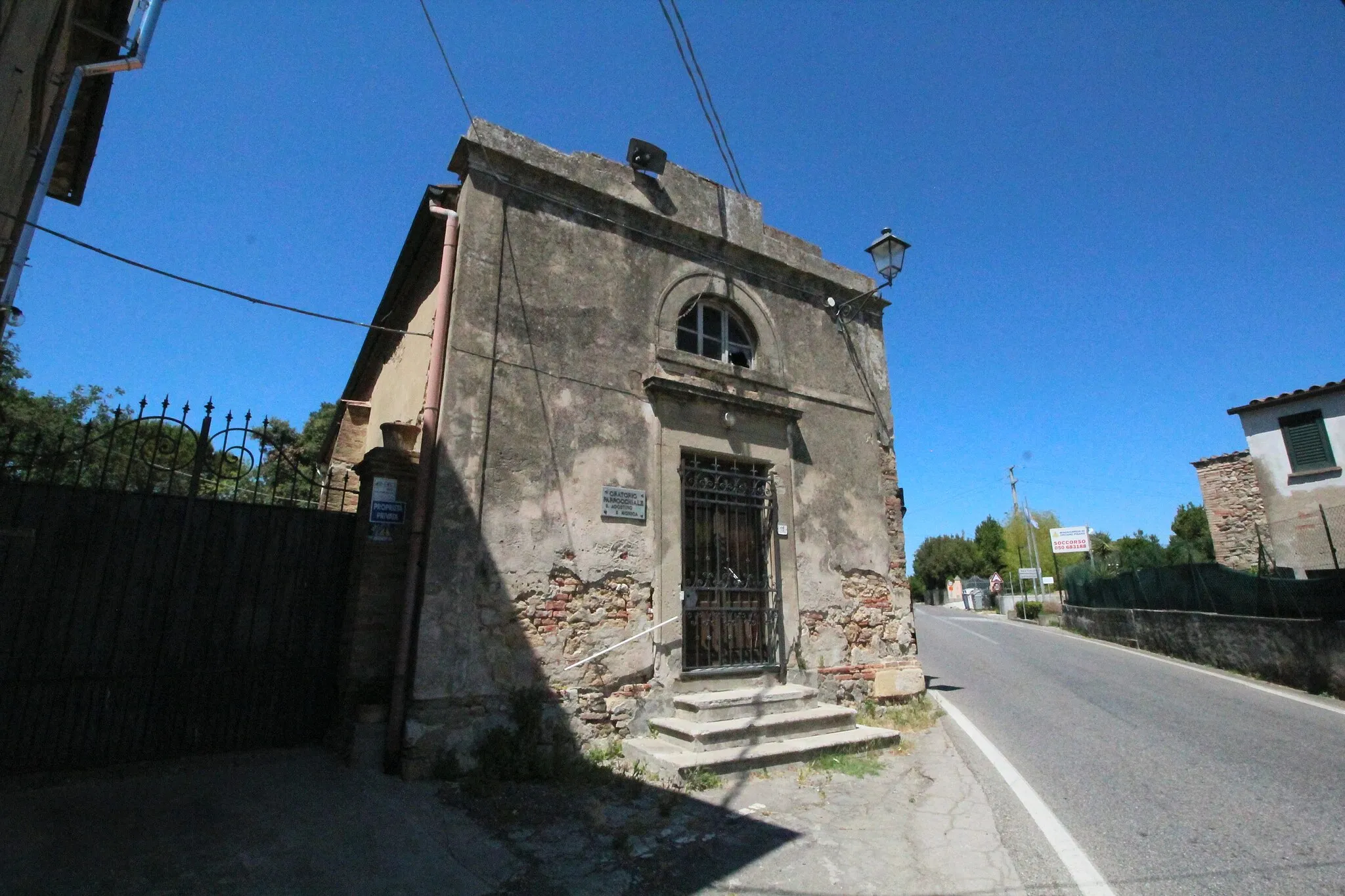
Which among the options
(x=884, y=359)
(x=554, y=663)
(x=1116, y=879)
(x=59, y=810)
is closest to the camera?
(x=1116, y=879)

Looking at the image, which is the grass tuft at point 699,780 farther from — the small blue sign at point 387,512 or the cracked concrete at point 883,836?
the small blue sign at point 387,512

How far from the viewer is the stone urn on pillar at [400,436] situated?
19.3ft

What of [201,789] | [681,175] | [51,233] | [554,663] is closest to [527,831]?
[554,663]

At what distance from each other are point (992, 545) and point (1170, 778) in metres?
Result: 56.8

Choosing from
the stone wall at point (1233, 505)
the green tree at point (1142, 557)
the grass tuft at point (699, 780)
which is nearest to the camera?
the grass tuft at point (699, 780)

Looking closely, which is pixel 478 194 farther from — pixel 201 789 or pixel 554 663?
pixel 201 789

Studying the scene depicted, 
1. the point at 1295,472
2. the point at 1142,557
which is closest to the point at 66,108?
the point at 1295,472

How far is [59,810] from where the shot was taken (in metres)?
4.02

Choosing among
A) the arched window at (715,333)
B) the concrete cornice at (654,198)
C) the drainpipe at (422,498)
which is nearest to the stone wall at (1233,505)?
the concrete cornice at (654,198)

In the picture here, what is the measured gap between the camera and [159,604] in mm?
5094

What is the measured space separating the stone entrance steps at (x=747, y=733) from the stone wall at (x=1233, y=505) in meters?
19.5

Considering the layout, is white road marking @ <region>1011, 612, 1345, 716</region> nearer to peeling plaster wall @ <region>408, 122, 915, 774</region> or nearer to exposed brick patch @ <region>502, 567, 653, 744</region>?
peeling plaster wall @ <region>408, 122, 915, 774</region>

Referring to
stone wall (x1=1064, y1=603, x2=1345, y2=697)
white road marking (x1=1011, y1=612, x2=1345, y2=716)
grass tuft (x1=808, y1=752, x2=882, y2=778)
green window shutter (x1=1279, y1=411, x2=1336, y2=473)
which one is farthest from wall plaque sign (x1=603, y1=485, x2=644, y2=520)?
green window shutter (x1=1279, y1=411, x2=1336, y2=473)

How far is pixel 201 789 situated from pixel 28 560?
2.07m
